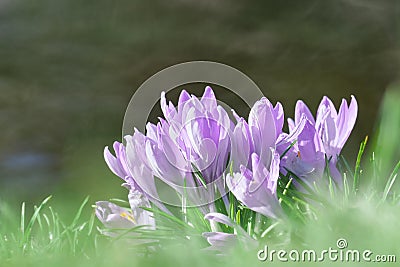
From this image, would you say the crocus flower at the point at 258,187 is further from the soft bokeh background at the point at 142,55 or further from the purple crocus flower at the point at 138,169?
the soft bokeh background at the point at 142,55

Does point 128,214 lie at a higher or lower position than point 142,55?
lower

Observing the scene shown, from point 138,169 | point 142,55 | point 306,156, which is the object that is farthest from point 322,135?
point 142,55

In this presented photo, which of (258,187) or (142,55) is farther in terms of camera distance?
(142,55)

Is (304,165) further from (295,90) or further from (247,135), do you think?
(295,90)

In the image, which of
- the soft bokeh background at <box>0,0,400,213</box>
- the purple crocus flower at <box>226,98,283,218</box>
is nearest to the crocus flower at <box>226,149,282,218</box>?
the purple crocus flower at <box>226,98,283,218</box>

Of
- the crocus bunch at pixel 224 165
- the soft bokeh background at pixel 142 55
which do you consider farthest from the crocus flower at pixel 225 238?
the soft bokeh background at pixel 142 55

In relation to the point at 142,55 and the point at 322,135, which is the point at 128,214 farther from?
the point at 142,55
